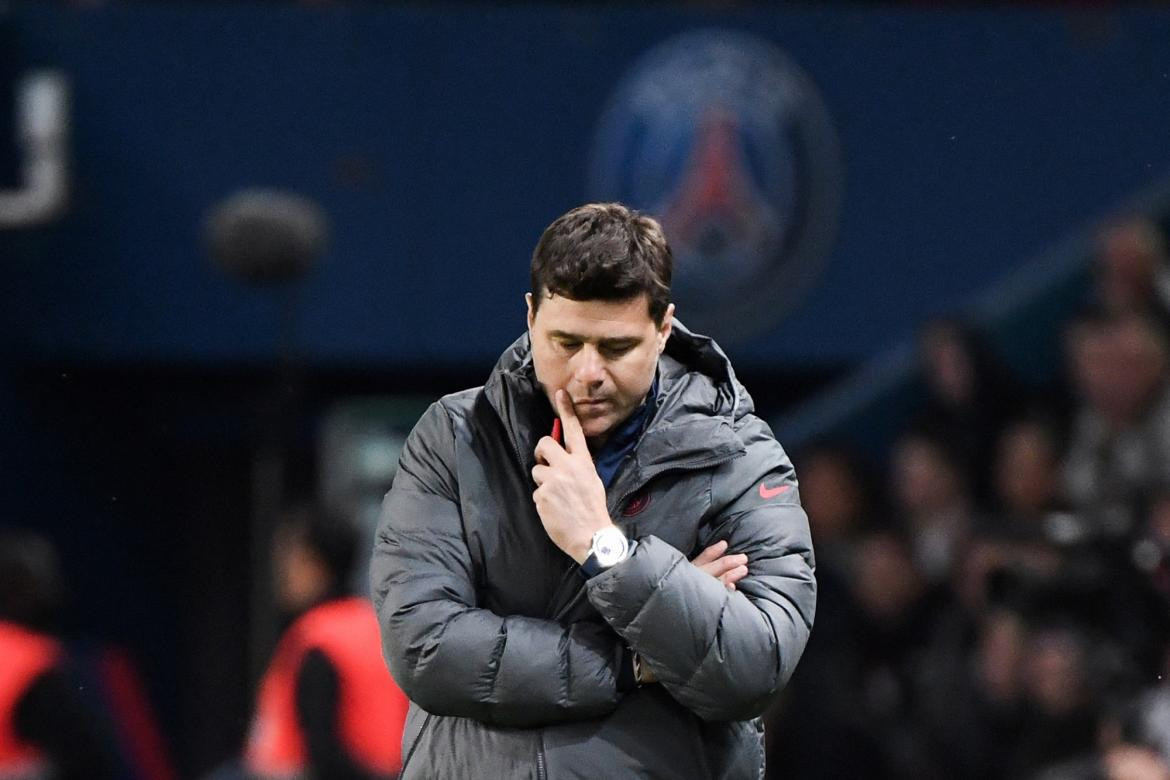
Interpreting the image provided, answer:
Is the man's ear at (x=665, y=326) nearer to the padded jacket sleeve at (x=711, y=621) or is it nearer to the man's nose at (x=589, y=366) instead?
the man's nose at (x=589, y=366)

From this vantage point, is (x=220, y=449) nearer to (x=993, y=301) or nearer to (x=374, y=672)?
(x=993, y=301)

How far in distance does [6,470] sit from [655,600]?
741cm

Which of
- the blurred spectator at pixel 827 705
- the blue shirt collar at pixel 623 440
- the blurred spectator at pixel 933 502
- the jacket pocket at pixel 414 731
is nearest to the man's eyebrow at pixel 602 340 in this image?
the blue shirt collar at pixel 623 440

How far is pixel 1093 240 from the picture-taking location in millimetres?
8695

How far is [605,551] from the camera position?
279cm

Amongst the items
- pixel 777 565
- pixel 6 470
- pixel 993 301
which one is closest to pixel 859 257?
pixel 993 301

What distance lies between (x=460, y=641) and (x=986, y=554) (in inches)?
179

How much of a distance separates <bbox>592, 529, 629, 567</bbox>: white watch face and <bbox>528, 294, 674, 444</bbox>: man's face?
0.19m

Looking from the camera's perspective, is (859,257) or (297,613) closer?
(297,613)

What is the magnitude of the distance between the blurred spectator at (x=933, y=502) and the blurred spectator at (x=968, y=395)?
0.18 feet

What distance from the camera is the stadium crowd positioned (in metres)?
6.21

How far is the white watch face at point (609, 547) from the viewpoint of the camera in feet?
9.12

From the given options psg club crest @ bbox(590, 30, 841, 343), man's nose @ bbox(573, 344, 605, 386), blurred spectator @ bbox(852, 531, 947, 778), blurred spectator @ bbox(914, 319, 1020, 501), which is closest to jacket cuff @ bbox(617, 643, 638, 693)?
man's nose @ bbox(573, 344, 605, 386)

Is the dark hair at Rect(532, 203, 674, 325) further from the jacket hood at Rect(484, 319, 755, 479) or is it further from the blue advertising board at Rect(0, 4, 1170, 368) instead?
the blue advertising board at Rect(0, 4, 1170, 368)
